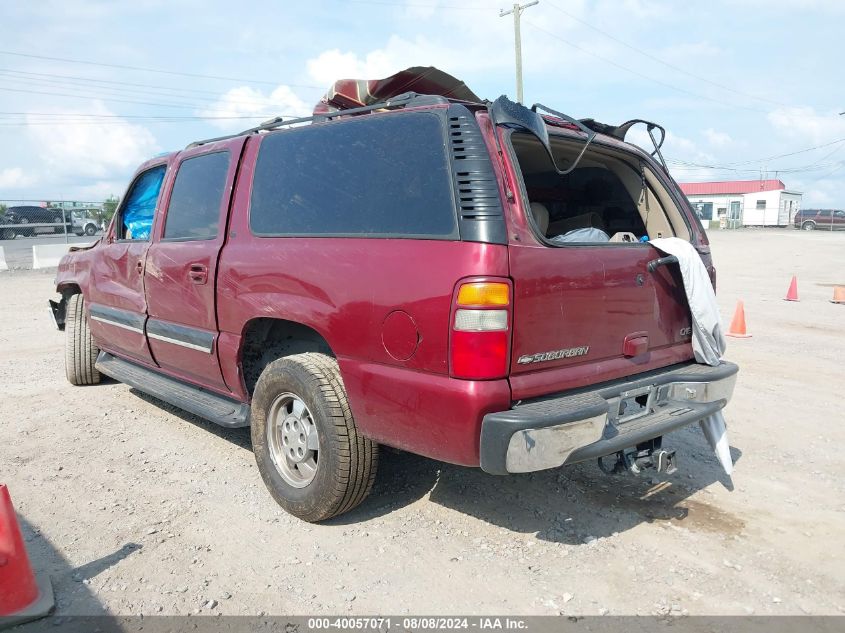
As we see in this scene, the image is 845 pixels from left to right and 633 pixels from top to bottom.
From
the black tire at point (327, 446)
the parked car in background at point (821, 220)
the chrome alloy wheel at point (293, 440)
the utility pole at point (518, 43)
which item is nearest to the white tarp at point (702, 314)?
the black tire at point (327, 446)

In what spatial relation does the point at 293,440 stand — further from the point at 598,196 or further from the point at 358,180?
the point at 598,196

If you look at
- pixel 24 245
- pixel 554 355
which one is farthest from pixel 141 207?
pixel 24 245

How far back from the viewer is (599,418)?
281 cm

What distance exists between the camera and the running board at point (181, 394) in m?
3.93

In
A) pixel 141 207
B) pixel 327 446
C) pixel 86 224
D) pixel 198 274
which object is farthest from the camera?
pixel 86 224

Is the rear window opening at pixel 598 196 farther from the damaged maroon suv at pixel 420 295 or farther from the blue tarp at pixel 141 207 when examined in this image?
the blue tarp at pixel 141 207

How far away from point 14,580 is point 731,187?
76254mm

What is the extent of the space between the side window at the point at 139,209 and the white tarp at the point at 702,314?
3.94 meters

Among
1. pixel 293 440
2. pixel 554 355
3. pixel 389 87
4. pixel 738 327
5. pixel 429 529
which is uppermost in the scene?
pixel 389 87

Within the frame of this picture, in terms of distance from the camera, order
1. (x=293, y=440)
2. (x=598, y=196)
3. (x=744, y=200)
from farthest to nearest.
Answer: (x=744, y=200)
(x=598, y=196)
(x=293, y=440)

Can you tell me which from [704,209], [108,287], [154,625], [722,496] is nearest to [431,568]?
[154,625]

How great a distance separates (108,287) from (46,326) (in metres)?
4.89

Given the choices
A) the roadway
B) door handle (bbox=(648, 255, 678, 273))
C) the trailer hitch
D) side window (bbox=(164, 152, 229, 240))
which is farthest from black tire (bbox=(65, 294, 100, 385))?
the roadway

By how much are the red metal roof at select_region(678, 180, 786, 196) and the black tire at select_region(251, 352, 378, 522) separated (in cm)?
6953
